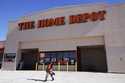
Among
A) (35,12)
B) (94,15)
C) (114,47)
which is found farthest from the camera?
(35,12)

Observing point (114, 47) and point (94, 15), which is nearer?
point (114, 47)

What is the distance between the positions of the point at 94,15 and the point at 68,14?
4.21m

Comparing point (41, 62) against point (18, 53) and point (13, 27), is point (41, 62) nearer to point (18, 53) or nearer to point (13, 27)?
point (18, 53)

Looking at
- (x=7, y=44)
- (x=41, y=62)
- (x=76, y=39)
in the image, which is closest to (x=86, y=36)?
(x=76, y=39)

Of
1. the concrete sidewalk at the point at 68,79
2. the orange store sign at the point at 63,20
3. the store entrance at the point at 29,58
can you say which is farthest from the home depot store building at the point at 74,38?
the concrete sidewalk at the point at 68,79

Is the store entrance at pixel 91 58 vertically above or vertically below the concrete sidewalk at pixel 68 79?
above

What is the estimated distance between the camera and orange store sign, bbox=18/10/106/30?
2520cm

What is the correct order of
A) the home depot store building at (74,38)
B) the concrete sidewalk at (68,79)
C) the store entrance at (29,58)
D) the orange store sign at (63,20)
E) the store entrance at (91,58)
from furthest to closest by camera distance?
the store entrance at (29,58) < the store entrance at (91,58) < the orange store sign at (63,20) < the home depot store building at (74,38) < the concrete sidewalk at (68,79)

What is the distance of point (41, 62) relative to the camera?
28.8 metres

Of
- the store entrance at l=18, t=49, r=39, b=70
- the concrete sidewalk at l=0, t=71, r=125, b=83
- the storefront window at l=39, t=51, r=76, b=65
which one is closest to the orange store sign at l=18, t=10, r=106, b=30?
the storefront window at l=39, t=51, r=76, b=65

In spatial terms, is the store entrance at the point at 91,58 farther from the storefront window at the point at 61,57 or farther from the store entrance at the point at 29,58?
the store entrance at the point at 29,58

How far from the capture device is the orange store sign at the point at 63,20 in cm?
2520

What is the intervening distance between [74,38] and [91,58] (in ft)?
16.5

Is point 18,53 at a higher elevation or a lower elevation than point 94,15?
lower
